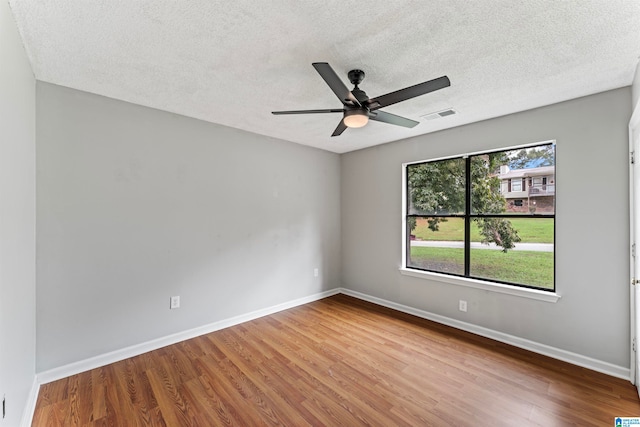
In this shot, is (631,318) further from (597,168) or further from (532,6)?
(532,6)

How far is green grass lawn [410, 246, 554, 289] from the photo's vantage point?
2.89m

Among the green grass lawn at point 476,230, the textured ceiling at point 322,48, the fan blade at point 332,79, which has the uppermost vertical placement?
the textured ceiling at point 322,48

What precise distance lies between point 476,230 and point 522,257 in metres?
0.53

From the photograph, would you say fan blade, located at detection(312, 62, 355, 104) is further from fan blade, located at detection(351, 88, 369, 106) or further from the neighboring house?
the neighboring house

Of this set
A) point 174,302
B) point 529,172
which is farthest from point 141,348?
point 529,172

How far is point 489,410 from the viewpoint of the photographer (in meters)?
1.93

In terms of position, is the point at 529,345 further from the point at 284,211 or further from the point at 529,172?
the point at 284,211

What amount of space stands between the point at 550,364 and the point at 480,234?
1.39 metres

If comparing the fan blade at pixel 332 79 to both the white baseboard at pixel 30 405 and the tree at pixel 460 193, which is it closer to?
the tree at pixel 460 193

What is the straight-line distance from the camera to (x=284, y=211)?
3.99 meters

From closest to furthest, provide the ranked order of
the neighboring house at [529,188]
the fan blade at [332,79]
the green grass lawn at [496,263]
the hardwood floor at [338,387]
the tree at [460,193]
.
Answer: the fan blade at [332,79] < the hardwood floor at [338,387] < the neighboring house at [529,188] < the green grass lawn at [496,263] < the tree at [460,193]

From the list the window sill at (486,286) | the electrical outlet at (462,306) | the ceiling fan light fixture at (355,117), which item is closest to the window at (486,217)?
the window sill at (486,286)

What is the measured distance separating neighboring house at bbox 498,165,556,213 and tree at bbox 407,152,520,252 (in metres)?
0.08

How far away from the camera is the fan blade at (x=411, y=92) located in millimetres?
1676
